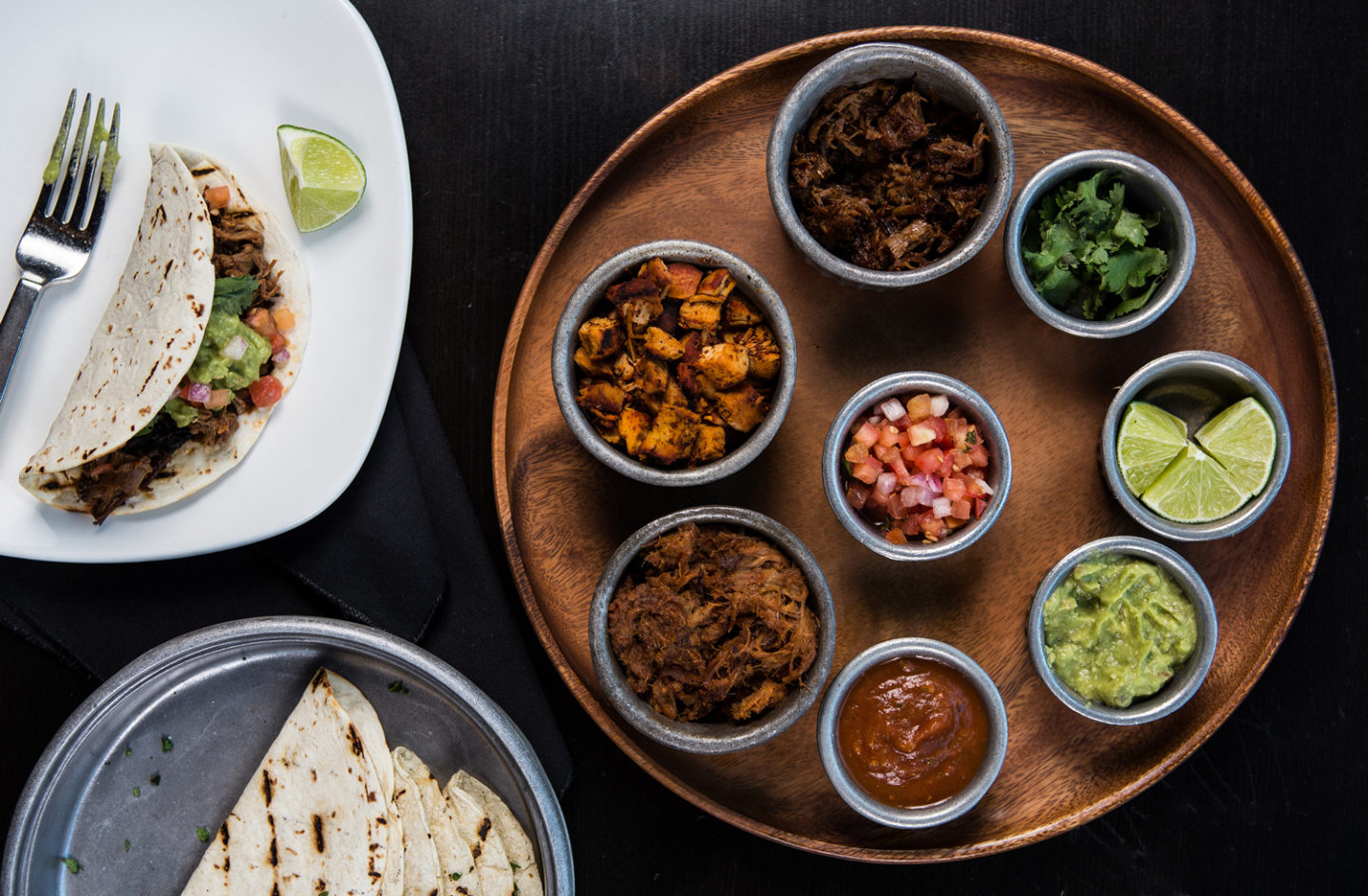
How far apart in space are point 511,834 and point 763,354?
1.76 meters

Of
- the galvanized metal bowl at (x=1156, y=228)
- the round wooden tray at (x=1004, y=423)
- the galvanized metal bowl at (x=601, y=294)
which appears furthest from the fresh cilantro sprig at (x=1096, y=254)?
the galvanized metal bowl at (x=601, y=294)

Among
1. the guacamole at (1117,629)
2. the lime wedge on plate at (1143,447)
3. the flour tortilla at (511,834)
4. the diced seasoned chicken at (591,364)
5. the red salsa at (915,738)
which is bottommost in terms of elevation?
the flour tortilla at (511,834)

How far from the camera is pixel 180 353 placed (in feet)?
10.1

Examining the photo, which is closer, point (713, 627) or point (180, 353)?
point (713, 627)

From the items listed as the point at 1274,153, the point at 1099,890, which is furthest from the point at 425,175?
the point at 1099,890

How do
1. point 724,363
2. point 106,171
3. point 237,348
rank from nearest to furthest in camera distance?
point 724,363
point 237,348
point 106,171

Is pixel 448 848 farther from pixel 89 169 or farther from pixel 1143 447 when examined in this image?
pixel 89 169

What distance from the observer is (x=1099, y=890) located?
3418mm

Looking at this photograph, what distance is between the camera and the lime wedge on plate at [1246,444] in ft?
9.20

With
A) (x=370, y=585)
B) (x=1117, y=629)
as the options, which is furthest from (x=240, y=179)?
(x=1117, y=629)

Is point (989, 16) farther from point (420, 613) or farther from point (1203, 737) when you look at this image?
point (420, 613)

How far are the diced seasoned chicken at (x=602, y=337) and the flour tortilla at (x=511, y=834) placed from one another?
4.80 ft

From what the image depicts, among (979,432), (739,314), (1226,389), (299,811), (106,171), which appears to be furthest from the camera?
(106,171)

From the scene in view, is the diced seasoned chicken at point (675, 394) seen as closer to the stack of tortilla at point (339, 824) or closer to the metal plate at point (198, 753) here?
the metal plate at point (198, 753)
